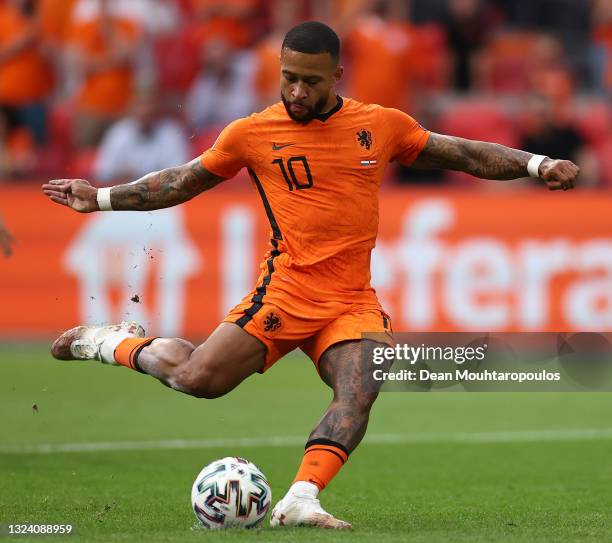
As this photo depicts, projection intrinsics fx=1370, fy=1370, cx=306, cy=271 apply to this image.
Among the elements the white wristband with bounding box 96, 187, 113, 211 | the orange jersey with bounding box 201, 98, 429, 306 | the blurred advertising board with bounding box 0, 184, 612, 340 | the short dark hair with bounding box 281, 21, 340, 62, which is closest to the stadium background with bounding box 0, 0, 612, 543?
the blurred advertising board with bounding box 0, 184, 612, 340

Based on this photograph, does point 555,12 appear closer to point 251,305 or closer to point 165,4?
point 165,4

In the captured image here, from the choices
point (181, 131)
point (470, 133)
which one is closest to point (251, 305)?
point (181, 131)

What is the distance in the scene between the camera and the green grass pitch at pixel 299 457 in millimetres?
7043

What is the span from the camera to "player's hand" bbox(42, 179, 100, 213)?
302 inches

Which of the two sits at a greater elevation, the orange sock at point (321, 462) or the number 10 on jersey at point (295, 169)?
the number 10 on jersey at point (295, 169)

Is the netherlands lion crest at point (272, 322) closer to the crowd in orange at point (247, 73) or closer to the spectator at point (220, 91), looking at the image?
the crowd in orange at point (247, 73)

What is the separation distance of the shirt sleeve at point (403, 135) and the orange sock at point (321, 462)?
5.63 feet

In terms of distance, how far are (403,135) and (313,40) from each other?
2.73 ft

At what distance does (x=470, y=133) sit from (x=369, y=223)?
11.2 metres

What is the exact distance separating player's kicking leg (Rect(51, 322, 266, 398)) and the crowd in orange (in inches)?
386

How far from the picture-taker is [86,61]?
719 inches

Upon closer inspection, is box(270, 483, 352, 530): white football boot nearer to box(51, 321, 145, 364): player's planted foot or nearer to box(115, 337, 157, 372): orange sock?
box(115, 337, 157, 372): orange sock

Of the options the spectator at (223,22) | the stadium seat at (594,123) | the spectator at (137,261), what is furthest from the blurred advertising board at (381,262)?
the spectator at (223,22)

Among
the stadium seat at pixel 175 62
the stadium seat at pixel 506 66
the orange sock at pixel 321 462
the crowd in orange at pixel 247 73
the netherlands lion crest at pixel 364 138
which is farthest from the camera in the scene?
the stadium seat at pixel 506 66
